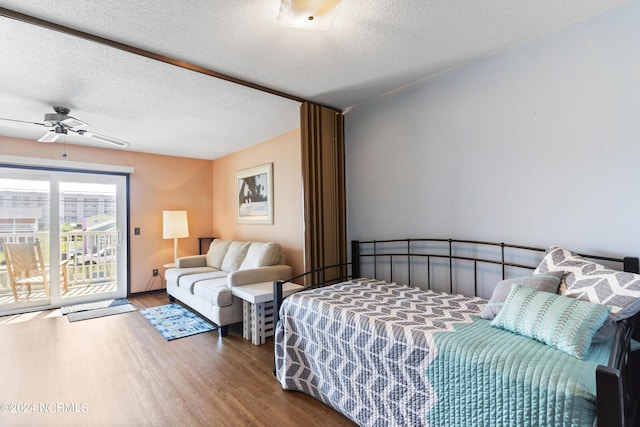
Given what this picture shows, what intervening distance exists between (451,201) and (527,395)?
5.22 ft

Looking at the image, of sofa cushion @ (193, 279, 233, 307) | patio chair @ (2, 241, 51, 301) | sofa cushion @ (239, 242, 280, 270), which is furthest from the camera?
patio chair @ (2, 241, 51, 301)

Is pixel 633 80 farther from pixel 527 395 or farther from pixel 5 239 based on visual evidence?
pixel 5 239

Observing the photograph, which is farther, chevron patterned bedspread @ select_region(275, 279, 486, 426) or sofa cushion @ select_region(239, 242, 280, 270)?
sofa cushion @ select_region(239, 242, 280, 270)

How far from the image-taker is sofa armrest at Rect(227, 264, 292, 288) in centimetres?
335

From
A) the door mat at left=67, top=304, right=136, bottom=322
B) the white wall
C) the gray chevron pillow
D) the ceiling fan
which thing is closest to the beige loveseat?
the door mat at left=67, top=304, right=136, bottom=322

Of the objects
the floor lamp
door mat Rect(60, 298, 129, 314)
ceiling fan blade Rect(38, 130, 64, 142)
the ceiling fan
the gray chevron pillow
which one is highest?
the ceiling fan

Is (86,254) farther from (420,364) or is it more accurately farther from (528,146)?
(528,146)

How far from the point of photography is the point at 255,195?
4688 mm

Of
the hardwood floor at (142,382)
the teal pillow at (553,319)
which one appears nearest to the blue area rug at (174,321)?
the hardwood floor at (142,382)

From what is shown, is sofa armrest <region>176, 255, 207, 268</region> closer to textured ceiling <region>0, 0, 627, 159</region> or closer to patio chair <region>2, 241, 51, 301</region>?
patio chair <region>2, 241, 51, 301</region>

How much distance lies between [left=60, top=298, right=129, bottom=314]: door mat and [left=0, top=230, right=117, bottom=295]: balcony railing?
40cm

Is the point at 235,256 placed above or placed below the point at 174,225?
below

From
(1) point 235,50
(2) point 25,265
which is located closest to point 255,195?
(1) point 235,50

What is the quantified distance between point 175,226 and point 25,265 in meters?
1.92
